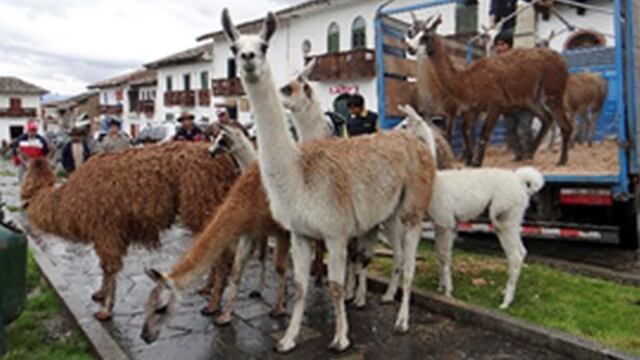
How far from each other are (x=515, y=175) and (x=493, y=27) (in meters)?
4.38

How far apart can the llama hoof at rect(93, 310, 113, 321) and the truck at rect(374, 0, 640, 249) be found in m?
4.31

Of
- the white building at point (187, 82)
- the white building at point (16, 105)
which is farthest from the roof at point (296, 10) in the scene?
the white building at point (16, 105)

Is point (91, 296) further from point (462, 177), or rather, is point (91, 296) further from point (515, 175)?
point (515, 175)

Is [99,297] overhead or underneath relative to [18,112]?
underneath

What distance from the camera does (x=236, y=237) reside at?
416cm

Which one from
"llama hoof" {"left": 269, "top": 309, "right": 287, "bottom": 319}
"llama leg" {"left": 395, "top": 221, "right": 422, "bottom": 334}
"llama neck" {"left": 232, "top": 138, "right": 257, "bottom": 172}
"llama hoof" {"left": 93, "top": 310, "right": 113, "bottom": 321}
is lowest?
"llama hoof" {"left": 269, "top": 309, "right": 287, "bottom": 319}

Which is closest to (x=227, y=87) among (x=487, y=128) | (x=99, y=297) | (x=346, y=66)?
(x=346, y=66)

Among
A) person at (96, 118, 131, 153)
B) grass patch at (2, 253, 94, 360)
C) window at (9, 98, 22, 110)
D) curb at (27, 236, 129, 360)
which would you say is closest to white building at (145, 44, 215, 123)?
person at (96, 118, 131, 153)

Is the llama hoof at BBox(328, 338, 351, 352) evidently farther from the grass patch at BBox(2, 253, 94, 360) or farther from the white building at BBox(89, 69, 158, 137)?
the white building at BBox(89, 69, 158, 137)

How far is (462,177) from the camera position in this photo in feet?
16.5

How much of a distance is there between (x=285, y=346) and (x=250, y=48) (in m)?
2.20

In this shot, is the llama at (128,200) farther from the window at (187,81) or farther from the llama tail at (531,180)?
the window at (187,81)

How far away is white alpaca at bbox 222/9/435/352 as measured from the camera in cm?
367

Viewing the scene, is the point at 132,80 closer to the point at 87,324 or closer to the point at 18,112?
the point at 18,112
